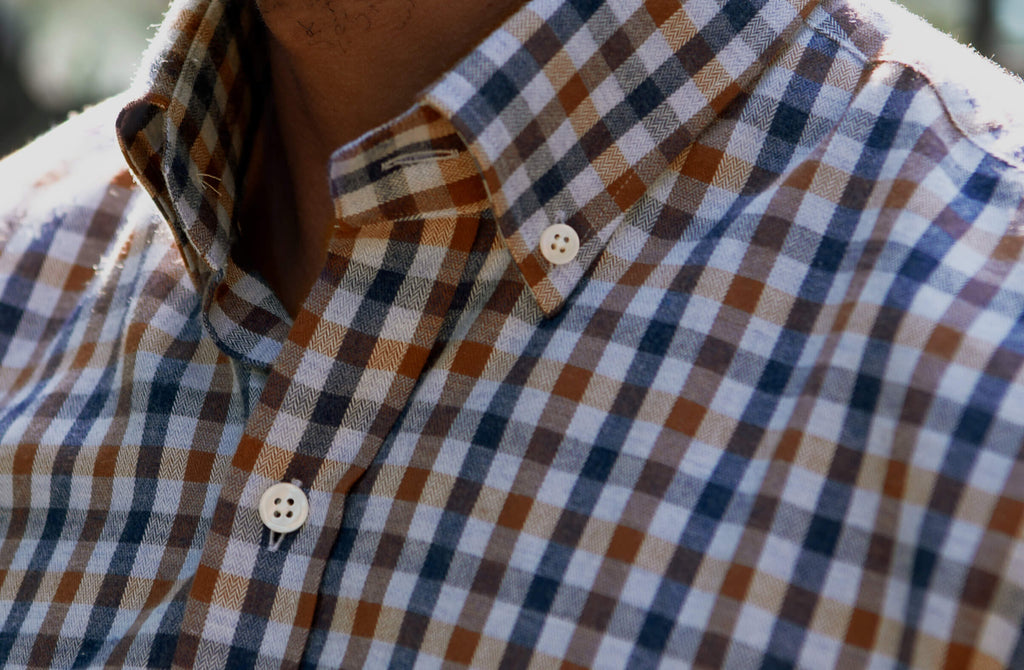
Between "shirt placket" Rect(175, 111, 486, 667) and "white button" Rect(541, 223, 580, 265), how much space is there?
8 cm

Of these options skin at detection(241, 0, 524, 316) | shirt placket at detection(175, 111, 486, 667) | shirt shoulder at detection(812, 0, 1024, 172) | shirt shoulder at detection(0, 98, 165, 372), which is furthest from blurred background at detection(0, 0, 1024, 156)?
shirt placket at detection(175, 111, 486, 667)

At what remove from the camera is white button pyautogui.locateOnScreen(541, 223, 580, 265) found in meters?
0.97

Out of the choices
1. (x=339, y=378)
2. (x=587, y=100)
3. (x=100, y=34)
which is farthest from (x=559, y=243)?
(x=100, y=34)

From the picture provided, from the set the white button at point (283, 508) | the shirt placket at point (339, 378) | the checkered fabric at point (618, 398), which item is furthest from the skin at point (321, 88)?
the white button at point (283, 508)

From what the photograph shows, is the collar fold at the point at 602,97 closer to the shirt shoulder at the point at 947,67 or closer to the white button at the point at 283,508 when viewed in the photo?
the shirt shoulder at the point at 947,67

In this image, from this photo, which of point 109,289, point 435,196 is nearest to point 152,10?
point 109,289

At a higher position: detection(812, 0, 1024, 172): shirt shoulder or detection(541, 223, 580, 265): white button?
detection(812, 0, 1024, 172): shirt shoulder

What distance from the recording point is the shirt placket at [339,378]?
0.93m

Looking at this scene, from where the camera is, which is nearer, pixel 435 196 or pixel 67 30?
pixel 435 196

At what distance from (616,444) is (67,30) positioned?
4040mm

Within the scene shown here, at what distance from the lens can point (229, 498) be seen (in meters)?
0.96

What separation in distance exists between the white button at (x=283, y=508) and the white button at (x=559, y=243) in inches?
13.4

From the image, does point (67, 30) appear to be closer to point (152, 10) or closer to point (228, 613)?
point (152, 10)

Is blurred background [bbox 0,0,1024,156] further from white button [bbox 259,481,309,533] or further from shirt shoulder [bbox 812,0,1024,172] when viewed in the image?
white button [bbox 259,481,309,533]
